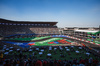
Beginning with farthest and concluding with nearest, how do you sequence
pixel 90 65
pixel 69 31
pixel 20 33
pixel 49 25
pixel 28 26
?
pixel 69 31 → pixel 49 25 → pixel 28 26 → pixel 20 33 → pixel 90 65

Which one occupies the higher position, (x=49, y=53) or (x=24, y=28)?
(x=24, y=28)

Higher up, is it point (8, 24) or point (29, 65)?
point (8, 24)

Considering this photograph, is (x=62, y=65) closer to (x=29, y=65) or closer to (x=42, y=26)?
(x=29, y=65)

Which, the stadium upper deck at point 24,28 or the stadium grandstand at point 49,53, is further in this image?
the stadium upper deck at point 24,28

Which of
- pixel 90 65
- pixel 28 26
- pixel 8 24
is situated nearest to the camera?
pixel 90 65

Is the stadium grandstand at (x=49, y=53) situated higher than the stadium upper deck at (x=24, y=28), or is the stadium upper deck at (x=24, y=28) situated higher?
the stadium upper deck at (x=24, y=28)

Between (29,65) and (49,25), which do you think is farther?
(49,25)

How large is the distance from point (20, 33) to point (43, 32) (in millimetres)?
20153

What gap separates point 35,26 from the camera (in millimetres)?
60969

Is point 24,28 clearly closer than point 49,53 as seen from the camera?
No

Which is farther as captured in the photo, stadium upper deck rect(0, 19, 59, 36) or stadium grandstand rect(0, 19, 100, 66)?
stadium upper deck rect(0, 19, 59, 36)

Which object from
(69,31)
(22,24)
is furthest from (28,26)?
(69,31)

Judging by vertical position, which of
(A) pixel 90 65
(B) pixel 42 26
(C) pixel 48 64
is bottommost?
(A) pixel 90 65

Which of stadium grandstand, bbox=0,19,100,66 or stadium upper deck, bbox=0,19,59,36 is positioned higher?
stadium upper deck, bbox=0,19,59,36
